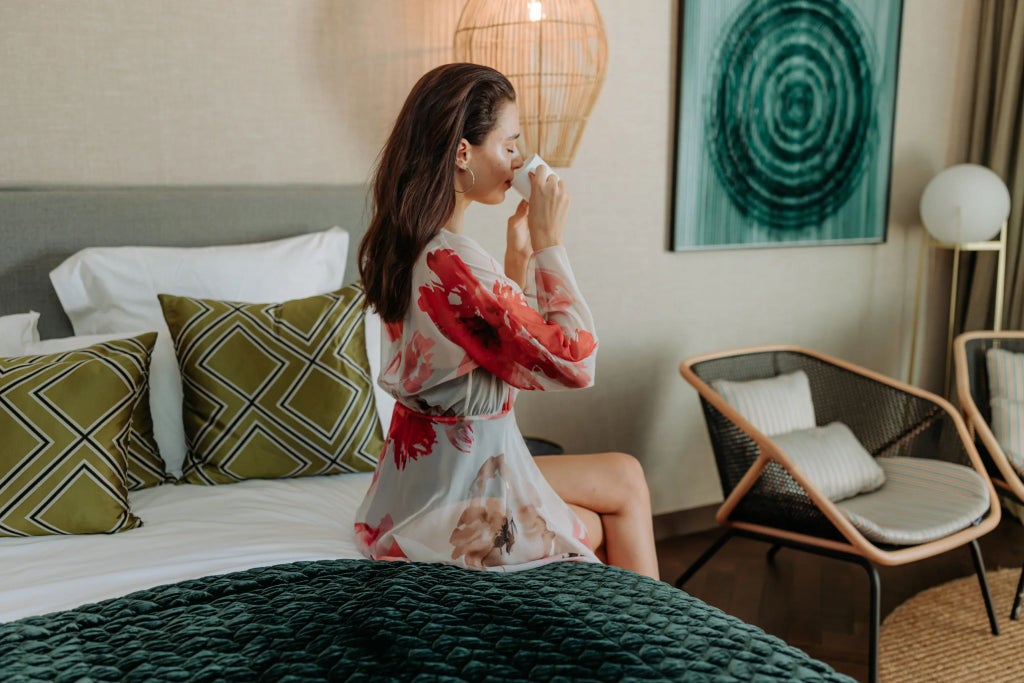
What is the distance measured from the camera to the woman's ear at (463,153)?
162cm

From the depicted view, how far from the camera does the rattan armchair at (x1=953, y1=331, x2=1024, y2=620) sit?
8.45 ft

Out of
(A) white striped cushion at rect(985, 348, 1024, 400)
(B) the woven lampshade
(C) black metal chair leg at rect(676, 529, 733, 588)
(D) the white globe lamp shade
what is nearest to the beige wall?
(B) the woven lampshade

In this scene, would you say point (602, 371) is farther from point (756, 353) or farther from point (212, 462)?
point (212, 462)

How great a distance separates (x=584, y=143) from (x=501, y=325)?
1.40 metres

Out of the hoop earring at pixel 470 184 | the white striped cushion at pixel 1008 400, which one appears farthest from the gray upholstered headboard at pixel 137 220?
the white striped cushion at pixel 1008 400

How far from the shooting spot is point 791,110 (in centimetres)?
310

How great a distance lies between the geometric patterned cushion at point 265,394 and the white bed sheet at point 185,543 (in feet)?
0.18

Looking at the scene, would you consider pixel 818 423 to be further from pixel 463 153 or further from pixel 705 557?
pixel 463 153

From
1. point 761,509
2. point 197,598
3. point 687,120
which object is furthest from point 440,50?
point 197,598

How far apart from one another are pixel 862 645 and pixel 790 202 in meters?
1.53

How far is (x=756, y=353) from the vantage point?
2.80 m

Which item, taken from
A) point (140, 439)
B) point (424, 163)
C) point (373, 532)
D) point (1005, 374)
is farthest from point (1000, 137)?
point (140, 439)

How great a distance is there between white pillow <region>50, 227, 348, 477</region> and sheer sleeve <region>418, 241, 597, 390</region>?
0.74 metres

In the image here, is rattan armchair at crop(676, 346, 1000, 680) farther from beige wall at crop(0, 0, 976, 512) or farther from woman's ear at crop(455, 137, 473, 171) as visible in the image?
woman's ear at crop(455, 137, 473, 171)
